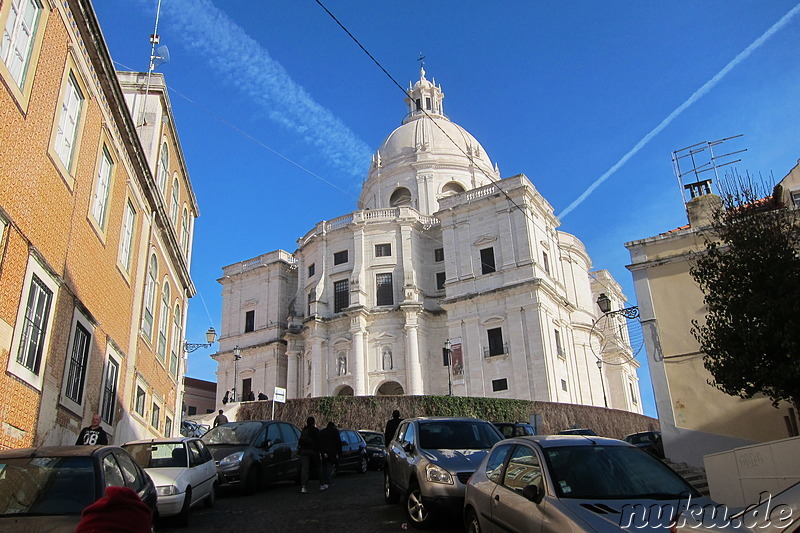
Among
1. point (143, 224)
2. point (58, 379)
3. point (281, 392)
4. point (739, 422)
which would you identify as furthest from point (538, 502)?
point (281, 392)

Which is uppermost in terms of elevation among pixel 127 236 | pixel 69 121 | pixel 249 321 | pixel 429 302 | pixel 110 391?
pixel 249 321

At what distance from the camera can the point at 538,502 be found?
5.31 metres

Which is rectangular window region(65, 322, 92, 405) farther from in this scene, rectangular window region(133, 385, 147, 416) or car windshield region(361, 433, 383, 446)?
car windshield region(361, 433, 383, 446)

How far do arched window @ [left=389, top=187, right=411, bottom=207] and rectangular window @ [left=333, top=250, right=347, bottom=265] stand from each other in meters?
8.56

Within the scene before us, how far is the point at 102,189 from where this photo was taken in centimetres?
1368

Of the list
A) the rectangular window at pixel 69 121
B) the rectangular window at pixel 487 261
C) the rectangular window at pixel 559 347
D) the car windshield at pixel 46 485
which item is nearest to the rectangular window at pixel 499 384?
the rectangular window at pixel 559 347

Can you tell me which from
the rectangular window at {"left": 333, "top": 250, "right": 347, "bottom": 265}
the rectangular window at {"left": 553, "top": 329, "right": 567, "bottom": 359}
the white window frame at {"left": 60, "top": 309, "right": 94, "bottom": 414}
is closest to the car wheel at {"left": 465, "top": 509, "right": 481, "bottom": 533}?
the white window frame at {"left": 60, "top": 309, "right": 94, "bottom": 414}

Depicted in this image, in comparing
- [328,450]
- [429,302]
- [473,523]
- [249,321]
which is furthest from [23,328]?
[249,321]

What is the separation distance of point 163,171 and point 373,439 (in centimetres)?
1112

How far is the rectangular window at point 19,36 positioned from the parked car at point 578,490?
8759mm

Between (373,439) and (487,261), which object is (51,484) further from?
(487,261)

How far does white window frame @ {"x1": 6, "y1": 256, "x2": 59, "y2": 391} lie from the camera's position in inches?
357

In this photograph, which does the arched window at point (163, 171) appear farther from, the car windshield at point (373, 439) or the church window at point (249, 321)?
the church window at point (249, 321)

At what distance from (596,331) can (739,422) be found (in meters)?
34.4
